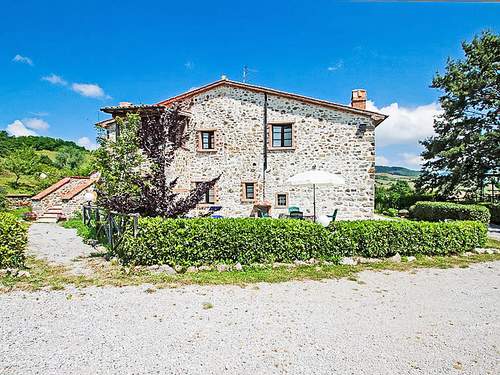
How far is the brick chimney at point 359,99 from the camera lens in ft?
50.5

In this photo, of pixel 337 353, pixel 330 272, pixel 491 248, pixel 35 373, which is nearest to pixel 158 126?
pixel 330 272

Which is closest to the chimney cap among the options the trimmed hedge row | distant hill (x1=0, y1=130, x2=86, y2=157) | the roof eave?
the roof eave

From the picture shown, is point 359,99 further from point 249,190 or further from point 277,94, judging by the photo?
point 249,190

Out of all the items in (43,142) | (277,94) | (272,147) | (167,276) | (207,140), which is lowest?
(167,276)

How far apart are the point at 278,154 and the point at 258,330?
1167cm

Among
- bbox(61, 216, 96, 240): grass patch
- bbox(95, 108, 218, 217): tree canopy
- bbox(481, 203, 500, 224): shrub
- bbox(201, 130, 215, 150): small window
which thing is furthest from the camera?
bbox(481, 203, 500, 224): shrub

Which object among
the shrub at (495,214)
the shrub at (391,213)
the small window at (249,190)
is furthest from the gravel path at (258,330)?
the shrub at (391,213)

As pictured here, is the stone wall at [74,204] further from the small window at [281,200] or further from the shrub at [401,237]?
the shrub at [401,237]

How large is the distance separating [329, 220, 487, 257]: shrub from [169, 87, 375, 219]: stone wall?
18.2 feet

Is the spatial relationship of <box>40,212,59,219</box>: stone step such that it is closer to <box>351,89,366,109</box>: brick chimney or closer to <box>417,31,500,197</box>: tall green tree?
<box>351,89,366,109</box>: brick chimney

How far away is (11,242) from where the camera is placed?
278 inches

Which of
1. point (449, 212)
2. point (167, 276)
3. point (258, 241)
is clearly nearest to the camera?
point (167, 276)

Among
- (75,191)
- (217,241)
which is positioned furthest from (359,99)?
(75,191)

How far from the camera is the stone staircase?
1656 cm
